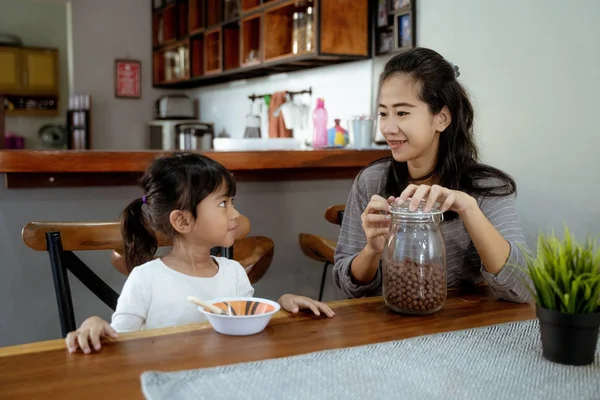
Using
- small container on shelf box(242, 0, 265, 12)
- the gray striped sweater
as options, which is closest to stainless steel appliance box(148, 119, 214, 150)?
small container on shelf box(242, 0, 265, 12)

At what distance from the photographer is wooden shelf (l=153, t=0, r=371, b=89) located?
151 inches

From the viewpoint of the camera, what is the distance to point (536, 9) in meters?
2.88

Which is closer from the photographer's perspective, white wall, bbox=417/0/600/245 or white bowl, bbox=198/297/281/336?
white bowl, bbox=198/297/281/336

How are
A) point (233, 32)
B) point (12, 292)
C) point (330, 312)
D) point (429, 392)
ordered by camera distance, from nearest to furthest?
point (429, 392), point (330, 312), point (12, 292), point (233, 32)

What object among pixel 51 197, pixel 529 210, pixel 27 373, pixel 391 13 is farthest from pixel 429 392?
pixel 391 13

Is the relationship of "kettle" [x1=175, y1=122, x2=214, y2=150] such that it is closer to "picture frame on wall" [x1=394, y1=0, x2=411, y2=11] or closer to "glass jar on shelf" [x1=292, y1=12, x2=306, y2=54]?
"glass jar on shelf" [x1=292, y1=12, x2=306, y2=54]

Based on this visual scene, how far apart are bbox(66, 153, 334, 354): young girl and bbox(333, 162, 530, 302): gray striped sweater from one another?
297mm

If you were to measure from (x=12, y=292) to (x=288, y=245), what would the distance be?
1.16 m

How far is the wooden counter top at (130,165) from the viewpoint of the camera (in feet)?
7.54

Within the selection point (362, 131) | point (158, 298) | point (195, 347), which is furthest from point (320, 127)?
point (195, 347)

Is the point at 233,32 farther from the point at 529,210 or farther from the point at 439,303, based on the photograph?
the point at 439,303

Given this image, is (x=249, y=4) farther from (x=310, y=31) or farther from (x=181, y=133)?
(x=181, y=133)

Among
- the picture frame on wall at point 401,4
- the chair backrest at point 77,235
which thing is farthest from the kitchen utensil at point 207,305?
the picture frame on wall at point 401,4

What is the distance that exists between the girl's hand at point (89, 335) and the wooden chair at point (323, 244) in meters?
1.50
